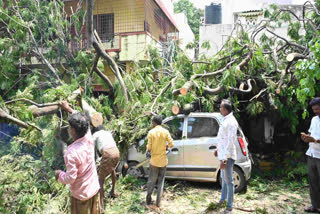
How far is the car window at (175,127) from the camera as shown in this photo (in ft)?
18.2

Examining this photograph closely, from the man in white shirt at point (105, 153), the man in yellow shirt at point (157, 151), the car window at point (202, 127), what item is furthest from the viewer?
the car window at point (202, 127)

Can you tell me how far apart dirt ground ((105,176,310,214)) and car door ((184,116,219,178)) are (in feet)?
1.38

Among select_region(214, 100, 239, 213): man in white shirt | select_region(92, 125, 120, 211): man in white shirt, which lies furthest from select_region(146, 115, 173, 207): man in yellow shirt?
select_region(214, 100, 239, 213): man in white shirt

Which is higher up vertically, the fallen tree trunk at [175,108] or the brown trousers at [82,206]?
the fallen tree trunk at [175,108]

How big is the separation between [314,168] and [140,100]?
3833 millimetres

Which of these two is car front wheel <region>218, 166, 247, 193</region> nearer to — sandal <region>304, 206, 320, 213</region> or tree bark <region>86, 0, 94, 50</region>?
sandal <region>304, 206, 320, 213</region>

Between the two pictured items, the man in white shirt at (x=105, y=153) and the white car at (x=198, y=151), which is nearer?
the man in white shirt at (x=105, y=153)

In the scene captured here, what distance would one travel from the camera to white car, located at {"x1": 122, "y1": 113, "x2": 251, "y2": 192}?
5008 millimetres

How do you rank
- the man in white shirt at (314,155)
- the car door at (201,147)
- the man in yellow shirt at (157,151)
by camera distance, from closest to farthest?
the man in white shirt at (314,155)
the man in yellow shirt at (157,151)
the car door at (201,147)

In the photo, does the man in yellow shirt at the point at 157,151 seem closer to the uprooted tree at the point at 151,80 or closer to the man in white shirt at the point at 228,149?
the man in white shirt at the point at 228,149

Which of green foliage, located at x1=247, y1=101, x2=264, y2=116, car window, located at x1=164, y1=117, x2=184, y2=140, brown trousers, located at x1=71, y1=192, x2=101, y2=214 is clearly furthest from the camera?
green foliage, located at x1=247, y1=101, x2=264, y2=116

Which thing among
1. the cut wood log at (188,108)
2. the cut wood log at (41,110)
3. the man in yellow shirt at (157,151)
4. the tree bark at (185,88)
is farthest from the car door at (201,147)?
the cut wood log at (41,110)

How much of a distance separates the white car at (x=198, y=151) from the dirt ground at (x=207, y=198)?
273mm

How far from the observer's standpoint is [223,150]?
3926 mm
